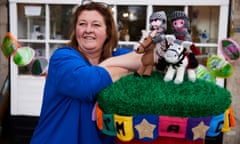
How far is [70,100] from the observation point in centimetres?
114

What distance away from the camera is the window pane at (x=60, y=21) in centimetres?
313

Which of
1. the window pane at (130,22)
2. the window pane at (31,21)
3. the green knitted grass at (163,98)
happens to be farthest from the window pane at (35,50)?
the green knitted grass at (163,98)

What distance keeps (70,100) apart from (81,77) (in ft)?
0.57

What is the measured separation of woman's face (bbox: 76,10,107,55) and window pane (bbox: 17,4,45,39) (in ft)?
6.79

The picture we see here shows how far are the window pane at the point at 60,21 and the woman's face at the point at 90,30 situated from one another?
202 centimetres

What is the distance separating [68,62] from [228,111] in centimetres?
54

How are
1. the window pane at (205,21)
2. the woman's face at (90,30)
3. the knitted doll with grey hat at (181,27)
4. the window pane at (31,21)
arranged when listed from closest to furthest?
the knitted doll with grey hat at (181,27) < the woman's face at (90,30) < the window pane at (205,21) < the window pane at (31,21)

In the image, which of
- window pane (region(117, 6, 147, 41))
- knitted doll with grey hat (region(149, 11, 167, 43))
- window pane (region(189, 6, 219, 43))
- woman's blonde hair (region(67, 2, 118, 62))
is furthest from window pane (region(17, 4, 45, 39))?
knitted doll with grey hat (region(149, 11, 167, 43))

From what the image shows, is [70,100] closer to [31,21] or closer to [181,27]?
[181,27]

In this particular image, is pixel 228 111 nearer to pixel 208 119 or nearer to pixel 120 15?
pixel 208 119

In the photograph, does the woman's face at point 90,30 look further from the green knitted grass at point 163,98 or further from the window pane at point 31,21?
the window pane at point 31,21

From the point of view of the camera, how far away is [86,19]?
3.80 feet

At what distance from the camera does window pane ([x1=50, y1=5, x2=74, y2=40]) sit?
10.3 feet

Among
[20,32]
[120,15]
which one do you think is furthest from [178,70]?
[20,32]
